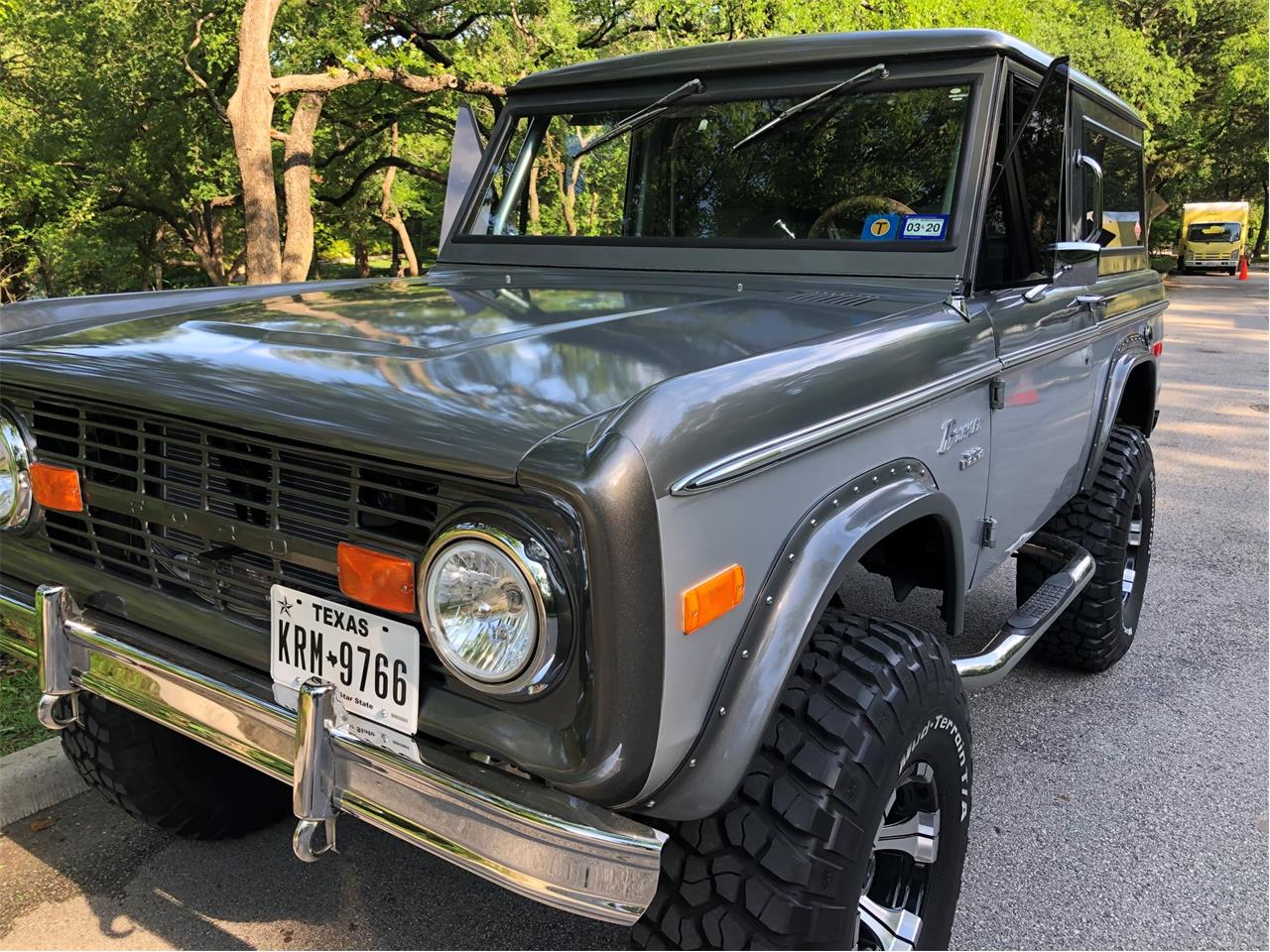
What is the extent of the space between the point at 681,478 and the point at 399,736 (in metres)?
0.62

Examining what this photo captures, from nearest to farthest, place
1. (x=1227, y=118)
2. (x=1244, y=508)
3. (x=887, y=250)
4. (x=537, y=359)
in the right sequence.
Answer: (x=537, y=359) < (x=887, y=250) < (x=1244, y=508) < (x=1227, y=118)

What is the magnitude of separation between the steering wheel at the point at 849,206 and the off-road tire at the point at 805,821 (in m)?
1.38

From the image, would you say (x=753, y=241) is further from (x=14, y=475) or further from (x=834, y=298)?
(x=14, y=475)

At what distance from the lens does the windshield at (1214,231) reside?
30.9 metres

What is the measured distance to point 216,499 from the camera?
178cm

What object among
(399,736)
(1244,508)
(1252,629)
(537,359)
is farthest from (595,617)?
(1244,508)

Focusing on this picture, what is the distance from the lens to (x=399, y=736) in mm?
1538

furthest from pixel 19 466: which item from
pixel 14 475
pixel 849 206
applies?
pixel 849 206

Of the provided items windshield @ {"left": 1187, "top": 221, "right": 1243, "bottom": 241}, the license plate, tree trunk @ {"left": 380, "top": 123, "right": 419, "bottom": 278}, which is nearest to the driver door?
the license plate

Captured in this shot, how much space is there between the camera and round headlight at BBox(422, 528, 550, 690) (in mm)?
1363

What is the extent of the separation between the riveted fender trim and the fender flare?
1.91 meters

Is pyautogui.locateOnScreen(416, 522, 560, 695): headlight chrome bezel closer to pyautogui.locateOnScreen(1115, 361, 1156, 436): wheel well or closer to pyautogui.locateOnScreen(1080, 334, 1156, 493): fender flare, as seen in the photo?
pyautogui.locateOnScreen(1080, 334, 1156, 493): fender flare

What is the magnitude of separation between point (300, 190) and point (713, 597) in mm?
10800

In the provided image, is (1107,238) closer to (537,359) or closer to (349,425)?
(537,359)
